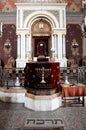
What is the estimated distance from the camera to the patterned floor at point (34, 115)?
5586mm

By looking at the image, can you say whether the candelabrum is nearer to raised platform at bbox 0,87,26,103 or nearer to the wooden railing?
raised platform at bbox 0,87,26,103

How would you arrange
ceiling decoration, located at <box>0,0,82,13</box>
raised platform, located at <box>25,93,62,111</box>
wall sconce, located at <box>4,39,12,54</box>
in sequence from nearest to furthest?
raised platform, located at <box>25,93,62,111</box> → wall sconce, located at <box>4,39,12,54</box> → ceiling decoration, located at <box>0,0,82,13</box>

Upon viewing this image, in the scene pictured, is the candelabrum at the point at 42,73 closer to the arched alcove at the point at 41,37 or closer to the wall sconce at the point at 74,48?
the arched alcove at the point at 41,37

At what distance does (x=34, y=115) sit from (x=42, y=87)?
3.95 ft

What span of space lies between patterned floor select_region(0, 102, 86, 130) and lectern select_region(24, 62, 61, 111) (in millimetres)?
281

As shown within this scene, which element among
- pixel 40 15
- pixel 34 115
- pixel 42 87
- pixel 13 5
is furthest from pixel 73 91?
pixel 13 5

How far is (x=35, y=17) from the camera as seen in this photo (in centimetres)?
1808

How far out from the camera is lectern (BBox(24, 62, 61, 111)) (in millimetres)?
7379

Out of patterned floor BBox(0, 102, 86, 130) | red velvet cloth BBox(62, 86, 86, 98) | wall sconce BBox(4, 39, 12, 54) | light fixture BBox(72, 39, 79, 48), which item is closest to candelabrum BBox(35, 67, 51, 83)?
red velvet cloth BBox(62, 86, 86, 98)

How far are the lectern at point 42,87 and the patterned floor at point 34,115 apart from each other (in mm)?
281

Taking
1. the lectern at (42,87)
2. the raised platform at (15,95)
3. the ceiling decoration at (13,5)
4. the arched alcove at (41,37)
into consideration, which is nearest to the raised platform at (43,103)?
the lectern at (42,87)

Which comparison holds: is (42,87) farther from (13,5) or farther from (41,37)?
(13,5)

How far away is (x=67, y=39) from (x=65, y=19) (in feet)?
5.08

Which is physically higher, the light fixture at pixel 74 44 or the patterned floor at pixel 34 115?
the light fixture at pixel 74 44
